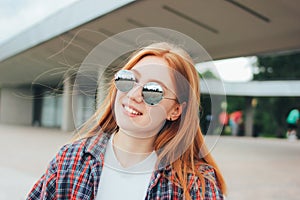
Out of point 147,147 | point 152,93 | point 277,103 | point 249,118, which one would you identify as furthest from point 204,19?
point 277,103

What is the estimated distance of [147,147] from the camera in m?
1.03

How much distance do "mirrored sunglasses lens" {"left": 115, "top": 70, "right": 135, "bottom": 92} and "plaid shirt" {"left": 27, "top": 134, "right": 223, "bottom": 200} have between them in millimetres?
205

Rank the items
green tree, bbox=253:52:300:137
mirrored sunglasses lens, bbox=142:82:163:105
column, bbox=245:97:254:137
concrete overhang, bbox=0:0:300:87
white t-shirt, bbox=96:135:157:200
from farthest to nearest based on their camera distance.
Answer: green tree, bbox=253:52:300:137
column, bbox=245:97:254:137
concrete overhang, bbox=0:0:300:87
white t-shirt, bbox=96:135:157:200
mirrored sunglasses lens, bbox=142:82:163:105

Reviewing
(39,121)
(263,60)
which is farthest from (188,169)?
(263,60)

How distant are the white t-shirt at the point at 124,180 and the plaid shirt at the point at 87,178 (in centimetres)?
2

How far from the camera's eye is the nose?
0.89 m

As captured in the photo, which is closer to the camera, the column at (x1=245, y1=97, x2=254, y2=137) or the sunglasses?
the sunglasses

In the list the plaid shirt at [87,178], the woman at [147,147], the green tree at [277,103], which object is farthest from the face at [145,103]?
the green tree at [277,103]

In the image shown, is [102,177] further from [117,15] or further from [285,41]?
[285,41]

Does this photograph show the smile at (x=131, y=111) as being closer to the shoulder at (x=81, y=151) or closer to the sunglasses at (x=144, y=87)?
the sunglasses at (x=144, y=87)

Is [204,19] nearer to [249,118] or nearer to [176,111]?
[176,111]

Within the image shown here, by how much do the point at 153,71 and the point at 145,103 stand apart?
0.27 feet

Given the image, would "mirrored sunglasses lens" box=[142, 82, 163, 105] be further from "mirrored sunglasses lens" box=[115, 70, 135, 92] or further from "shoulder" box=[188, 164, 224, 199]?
"shoulder" box=[188, 164, 224, 199]

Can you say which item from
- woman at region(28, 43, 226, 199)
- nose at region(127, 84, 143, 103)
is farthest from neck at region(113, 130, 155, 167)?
nose at region(127, 84, 143, 103)
